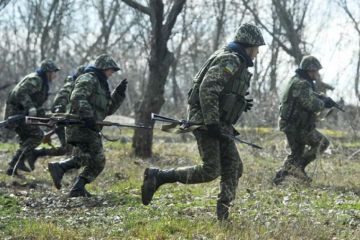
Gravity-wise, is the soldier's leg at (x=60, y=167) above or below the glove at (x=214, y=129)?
below

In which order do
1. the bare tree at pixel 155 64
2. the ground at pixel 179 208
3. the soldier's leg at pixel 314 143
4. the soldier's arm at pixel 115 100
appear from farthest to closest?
1. the bare tree at pixel 155 64
2. the soldier's leg at pixel 314 143
3. the soldier's arm at pixel 115 100
4. the ground at pixel 179 208

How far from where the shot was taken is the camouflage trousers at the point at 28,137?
10.9 meters

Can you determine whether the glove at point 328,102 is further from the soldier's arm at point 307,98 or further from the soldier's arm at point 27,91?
the soldier's arm at point 27,91

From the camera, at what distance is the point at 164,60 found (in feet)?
43.7

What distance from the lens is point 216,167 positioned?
21.4ft

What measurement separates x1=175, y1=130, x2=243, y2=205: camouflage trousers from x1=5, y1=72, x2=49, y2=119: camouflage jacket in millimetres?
4803

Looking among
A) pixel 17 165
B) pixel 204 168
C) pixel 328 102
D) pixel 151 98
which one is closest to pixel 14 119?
pixel 17 165

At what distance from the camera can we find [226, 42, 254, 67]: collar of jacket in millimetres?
6652

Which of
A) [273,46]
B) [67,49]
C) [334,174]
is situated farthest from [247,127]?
[67,49]

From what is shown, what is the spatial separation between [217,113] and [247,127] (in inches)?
414

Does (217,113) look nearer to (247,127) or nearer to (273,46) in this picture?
(247,127)

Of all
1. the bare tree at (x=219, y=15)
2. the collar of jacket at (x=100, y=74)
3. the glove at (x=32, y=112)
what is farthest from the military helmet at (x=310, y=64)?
the bare tree at (x=219, y=15)

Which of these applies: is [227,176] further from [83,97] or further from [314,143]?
[314,143]

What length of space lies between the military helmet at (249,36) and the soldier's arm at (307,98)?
3331 millimetres
